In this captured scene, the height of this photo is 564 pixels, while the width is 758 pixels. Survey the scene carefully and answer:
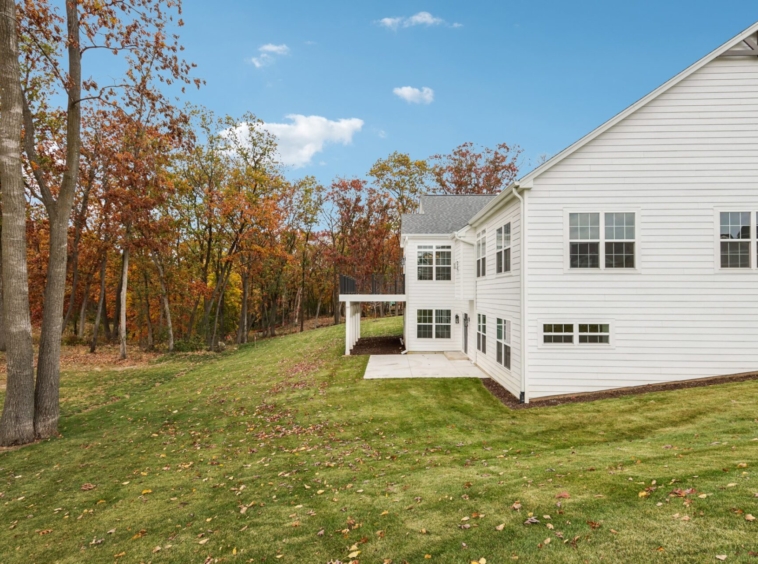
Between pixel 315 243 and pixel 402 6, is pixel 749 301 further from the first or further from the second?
pixel 315 243

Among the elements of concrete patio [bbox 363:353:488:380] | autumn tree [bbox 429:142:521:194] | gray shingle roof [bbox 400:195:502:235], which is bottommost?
concrete patio [bbox 363:353:488:380]

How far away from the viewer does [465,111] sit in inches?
1308

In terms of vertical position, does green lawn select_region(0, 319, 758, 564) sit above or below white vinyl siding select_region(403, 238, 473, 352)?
below

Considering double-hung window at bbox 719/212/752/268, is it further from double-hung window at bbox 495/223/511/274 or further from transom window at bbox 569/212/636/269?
double-hung window at bbox 495/223/511/274

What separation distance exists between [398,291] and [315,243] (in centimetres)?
2108

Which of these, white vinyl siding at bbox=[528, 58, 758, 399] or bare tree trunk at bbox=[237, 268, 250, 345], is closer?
white vinyl siding at bbox=[528, 58, 758, 399]

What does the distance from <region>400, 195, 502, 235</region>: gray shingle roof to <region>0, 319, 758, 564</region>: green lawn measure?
9.57 m

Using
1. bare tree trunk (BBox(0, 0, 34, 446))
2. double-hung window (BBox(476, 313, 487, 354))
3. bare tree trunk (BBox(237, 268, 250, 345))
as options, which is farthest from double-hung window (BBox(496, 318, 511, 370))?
bare tree trunk (BBox(237, 268, 250, 345))

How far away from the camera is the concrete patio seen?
13.7 meters

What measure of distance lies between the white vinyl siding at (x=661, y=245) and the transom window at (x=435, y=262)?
8298 mm

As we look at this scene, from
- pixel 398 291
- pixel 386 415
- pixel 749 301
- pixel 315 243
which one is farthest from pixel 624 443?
pixel 315 243

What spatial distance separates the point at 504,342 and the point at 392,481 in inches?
285

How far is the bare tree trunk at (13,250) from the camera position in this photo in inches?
333

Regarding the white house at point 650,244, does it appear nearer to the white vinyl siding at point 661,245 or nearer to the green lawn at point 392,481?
the white vinyl siding at point 661,245
